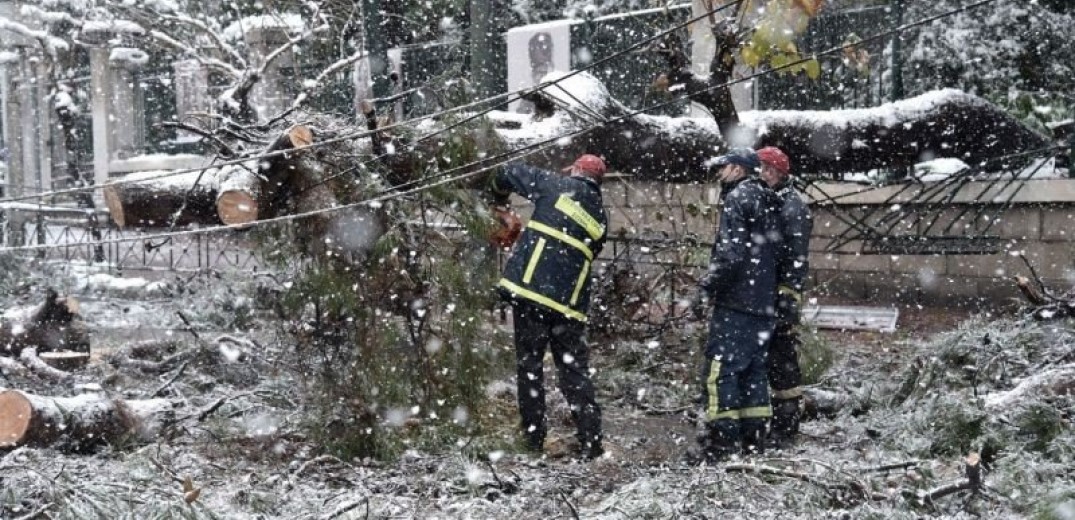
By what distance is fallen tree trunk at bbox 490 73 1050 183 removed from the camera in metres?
6.71

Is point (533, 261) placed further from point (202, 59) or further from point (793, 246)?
point (202, 59)

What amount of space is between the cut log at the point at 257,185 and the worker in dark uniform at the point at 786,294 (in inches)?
98.2

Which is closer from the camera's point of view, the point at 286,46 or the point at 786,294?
the point at 786,294

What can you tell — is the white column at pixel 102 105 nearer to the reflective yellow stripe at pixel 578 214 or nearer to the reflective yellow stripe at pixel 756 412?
the reflective yellow stripe at pixel 578 214

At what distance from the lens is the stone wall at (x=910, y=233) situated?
27.7 ft

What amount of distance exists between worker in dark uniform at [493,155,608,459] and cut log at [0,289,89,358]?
3.93m

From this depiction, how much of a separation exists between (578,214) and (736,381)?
3.79ft

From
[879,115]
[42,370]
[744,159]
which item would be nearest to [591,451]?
[744,159]

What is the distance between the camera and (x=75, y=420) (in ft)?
16.1

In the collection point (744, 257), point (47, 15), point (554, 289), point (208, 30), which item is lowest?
point (554, 289)

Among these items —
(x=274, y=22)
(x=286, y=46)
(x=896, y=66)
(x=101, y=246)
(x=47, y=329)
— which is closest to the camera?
(x=47, y=329)

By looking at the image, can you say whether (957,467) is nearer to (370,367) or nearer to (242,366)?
(370,367)

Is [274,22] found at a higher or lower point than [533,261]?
higher

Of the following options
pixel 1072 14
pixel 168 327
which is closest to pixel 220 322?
pixel 168 327
